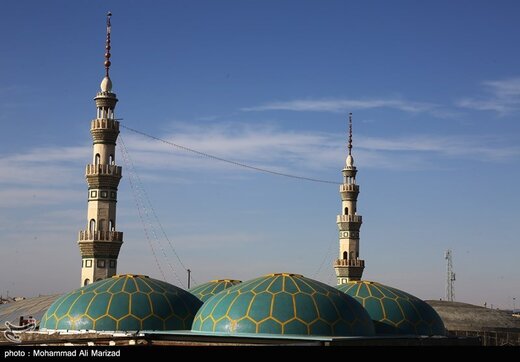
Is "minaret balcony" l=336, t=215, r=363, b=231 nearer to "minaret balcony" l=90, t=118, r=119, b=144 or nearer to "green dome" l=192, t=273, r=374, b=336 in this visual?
"minaret balcony" l=90, t=118, r=119, b=144

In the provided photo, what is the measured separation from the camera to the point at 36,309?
67.4 meters

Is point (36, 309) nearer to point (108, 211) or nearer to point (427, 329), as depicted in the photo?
point (108, 211)

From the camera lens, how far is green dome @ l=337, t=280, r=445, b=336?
44.2 m

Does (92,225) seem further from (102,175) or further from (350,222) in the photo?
(350,222)

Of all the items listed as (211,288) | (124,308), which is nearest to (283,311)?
(124,308)

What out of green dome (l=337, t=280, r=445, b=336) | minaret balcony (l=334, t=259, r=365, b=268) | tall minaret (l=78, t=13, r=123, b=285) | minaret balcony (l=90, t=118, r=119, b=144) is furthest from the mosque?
minaret balcony (l=334, t=259, r=365, b=268)

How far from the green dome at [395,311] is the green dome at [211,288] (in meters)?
8.53

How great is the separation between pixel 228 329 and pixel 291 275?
5536 millimetres

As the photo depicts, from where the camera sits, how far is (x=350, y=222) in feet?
260

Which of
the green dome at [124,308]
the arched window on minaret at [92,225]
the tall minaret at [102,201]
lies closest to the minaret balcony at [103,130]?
the tall minaret at [102,201]

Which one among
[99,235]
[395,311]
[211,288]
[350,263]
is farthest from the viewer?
[350,263]

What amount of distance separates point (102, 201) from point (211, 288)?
13.8 m

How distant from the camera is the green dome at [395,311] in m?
44.2

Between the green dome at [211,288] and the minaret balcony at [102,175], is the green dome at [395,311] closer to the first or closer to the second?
the green dome at [211,288]
